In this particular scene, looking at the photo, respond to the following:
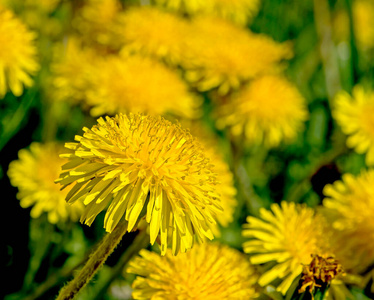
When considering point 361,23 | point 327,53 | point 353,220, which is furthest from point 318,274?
point 361,23

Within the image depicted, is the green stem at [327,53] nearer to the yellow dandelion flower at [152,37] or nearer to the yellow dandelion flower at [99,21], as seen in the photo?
the yellow dandelion flower at [152,37]

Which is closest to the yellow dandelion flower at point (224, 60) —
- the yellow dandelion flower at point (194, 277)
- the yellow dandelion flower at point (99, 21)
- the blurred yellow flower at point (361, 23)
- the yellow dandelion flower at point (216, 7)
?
the yellow dandelion flower at point (216, 7)

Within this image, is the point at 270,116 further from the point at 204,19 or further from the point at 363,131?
the point at 204,19

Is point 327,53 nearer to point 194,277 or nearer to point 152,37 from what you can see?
point 152,37

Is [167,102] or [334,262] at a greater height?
[167,102]

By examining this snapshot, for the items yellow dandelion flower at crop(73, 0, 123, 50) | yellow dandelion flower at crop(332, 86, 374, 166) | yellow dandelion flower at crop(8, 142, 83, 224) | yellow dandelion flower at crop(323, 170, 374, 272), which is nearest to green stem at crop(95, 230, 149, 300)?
yellow dandelion flower at crop(8, 142, 83, 224)

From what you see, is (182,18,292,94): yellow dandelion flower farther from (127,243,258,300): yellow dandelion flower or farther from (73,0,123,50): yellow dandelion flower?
(127,243,258,300): yellow dandelion flower

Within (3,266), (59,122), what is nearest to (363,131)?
(59,122)
